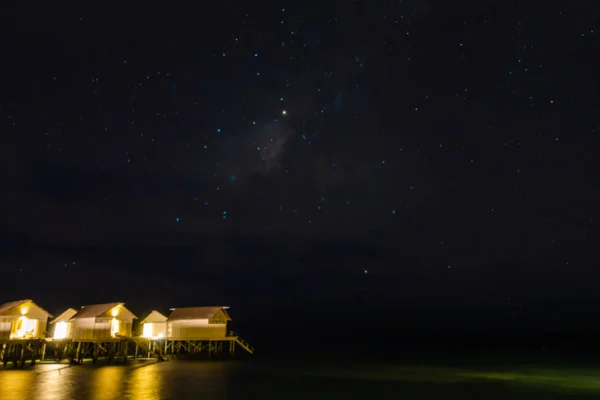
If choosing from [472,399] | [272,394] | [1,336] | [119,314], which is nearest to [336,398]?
[272,394]

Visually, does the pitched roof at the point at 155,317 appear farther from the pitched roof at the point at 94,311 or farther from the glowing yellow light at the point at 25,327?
the glowing yellow light at the point at 25,327

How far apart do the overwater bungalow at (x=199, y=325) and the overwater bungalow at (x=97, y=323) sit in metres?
5.75

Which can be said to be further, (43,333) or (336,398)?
(43,333)

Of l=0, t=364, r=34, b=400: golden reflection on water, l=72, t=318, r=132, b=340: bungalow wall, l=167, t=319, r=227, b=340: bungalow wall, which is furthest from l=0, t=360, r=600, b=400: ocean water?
l=167, t=319, r=227, b=340: bungalow wall

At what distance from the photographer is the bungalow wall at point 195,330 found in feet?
169

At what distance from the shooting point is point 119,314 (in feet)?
154

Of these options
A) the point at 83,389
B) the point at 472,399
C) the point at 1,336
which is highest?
the point at 1,336

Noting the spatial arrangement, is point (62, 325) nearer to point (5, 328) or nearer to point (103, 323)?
point (103, 323)

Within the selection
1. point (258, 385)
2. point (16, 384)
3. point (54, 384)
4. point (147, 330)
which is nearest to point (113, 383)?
point (54, 384)

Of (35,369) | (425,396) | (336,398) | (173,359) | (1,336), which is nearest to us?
(336,398)

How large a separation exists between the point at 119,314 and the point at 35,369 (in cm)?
1000

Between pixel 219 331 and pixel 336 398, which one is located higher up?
pixel 219 331

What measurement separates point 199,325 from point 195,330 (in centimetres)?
67

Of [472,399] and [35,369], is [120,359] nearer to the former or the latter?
[35,369]
